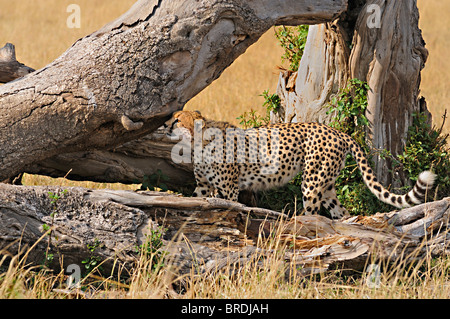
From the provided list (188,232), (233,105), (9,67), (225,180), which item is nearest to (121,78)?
(188,232)

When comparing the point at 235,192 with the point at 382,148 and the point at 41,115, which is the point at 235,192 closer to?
the point at 382,148

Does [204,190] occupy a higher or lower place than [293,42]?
lower

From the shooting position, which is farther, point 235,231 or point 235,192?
point 235,192

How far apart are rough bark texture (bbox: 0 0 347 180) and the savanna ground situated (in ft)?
2.32

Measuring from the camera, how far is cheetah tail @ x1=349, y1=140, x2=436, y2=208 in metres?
4.90

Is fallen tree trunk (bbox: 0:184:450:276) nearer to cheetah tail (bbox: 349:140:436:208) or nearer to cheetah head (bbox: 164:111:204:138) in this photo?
cheetah tail (bbox: 349:140:436:208)

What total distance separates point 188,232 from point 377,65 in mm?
2662

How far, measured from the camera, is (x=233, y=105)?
9719 mm

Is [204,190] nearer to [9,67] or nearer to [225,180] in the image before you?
[225,180]

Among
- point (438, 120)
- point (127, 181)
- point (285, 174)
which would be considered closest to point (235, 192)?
point (285, 174)

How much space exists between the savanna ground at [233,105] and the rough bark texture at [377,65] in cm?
181

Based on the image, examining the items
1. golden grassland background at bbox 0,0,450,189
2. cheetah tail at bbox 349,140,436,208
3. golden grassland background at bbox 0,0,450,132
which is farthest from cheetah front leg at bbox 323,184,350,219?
golden grassland background at bbox 0,0,450,132

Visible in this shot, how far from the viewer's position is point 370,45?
19.5 ft

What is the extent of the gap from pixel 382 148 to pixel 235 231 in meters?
2.30
